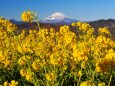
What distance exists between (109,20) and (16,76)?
26784mm

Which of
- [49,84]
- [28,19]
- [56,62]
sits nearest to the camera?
[56,62]

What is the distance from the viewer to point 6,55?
620cm

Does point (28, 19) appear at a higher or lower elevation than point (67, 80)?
higher

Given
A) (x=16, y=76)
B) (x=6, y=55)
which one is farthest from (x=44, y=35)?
(x=6, y=55)

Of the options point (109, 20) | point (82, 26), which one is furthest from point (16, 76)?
point (109, 20)

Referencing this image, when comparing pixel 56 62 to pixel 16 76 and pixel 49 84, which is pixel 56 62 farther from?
pixel 16 76

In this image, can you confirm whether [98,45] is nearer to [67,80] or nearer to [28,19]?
[67,80]

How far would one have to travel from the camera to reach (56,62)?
4820 mm

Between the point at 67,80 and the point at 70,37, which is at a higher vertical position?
the point at 70,37

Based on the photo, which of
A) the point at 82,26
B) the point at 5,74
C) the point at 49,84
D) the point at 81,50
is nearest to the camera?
the point at 81,50

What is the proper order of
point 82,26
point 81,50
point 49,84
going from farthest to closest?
point 82,26 < point 49,84 < point 81,50

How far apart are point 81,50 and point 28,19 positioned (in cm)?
167

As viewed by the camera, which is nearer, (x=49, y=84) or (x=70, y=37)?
(x=49, y=84)

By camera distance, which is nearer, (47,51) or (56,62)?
(56,62)
